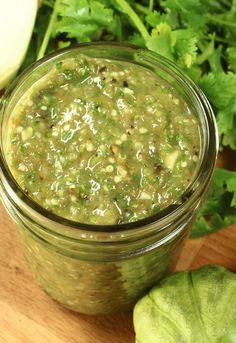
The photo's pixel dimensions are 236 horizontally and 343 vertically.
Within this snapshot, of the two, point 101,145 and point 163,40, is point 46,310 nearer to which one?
point 101,145

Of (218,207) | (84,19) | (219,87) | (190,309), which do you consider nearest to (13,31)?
(84,19)

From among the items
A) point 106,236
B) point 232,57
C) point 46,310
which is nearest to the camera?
point 106,236

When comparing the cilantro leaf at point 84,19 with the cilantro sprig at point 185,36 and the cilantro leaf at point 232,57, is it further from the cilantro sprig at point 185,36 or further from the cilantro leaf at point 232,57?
the cilantro leaf at point 232,57

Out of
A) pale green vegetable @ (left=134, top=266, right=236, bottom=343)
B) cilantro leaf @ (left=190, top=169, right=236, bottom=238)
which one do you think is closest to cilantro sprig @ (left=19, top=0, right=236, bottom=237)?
cilantro leaf @ (left=190, top=169, right=236, bottom=238)

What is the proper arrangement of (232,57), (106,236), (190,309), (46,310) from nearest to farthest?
1. (106,236)
2. (190,309)
3. (46,310)
4. (232,57)

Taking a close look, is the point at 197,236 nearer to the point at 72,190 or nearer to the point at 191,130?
the point at 191,130

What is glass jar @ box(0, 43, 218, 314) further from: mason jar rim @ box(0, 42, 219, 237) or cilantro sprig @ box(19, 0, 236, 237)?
cilantro sprig @ box(19, 0, 236, 237)
